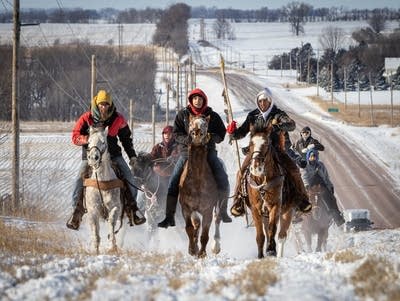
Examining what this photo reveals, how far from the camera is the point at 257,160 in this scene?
11641mm

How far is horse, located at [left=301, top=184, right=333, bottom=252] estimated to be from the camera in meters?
19.2

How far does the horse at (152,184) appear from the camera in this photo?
18141 mm

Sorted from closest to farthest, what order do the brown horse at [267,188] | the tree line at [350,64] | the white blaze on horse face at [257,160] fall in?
the white blaze on horse face at [257,160], the brown horse at [267,188], the tree line at [350,64]

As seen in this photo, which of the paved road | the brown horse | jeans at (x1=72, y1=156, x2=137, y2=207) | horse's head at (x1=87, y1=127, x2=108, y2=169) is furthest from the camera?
the paved road

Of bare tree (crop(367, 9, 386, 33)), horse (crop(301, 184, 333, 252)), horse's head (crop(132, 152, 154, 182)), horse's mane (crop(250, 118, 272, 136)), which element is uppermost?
bare tree (crop(367, 9, 386, 33))

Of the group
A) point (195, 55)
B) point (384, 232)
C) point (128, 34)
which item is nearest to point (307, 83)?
point (195, 55)

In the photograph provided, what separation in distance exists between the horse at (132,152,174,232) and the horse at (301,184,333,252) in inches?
161

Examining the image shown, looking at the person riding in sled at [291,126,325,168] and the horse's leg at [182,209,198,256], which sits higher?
the person riding in sled at [291,126,325,168]

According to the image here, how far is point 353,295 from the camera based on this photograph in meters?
7.27

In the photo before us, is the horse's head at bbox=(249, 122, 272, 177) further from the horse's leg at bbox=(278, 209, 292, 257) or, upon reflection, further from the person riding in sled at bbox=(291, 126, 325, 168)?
the person riding in sled at bbox=(291, 126, 325, 168)

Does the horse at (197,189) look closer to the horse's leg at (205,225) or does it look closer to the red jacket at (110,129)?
the horse's leg at (205,225)

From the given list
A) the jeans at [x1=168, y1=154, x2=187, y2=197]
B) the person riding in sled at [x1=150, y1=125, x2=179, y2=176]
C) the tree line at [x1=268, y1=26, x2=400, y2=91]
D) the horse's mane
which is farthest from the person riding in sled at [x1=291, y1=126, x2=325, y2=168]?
the tree line at [x1=268, y1=26, x2=400, y2=91]

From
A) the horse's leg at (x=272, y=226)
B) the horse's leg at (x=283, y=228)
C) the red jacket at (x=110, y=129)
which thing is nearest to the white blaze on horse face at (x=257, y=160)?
the horse's leg at (x=272, y=226)

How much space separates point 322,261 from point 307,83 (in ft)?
351
